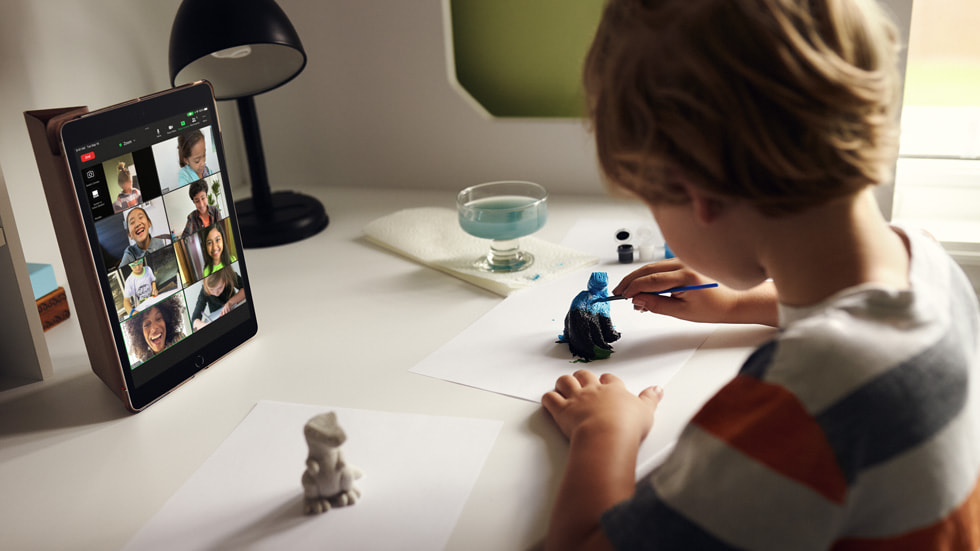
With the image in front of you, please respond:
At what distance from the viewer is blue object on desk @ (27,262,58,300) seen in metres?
0.95

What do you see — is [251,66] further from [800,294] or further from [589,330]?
[800,294]

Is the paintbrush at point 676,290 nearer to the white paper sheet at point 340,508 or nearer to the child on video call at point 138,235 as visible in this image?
the white paper sheet at point 340,508

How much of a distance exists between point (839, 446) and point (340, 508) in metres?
0.37

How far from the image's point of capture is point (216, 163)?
87cm

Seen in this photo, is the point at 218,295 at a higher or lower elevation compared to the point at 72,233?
lower

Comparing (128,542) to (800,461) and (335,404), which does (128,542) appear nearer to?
(335,404)

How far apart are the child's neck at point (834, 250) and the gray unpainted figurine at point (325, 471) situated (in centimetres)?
35

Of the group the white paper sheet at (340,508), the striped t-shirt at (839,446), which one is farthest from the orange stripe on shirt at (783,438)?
the white paper sheet at (340,508)

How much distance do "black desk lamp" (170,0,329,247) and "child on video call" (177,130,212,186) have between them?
0.70 ft

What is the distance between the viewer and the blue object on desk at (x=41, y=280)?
95 cm

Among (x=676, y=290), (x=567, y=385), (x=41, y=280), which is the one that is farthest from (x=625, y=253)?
(x=41, y=280)

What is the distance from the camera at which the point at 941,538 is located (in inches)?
19.7

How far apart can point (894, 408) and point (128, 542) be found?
54 centimetres

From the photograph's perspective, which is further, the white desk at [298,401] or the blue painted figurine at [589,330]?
the blue painted figurine at [589,330]
